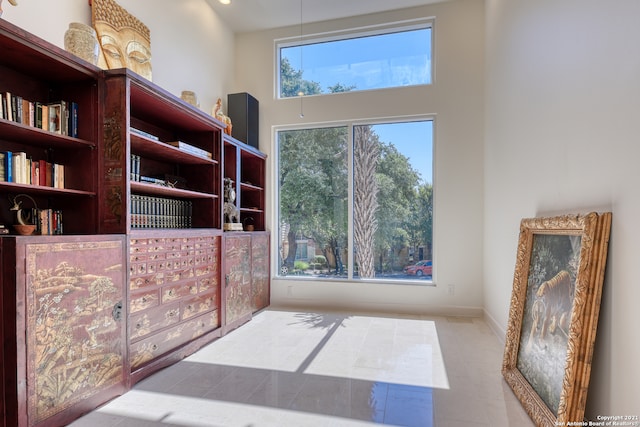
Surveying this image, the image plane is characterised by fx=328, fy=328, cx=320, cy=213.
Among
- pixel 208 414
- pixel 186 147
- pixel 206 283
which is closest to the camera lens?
pixel 208 414

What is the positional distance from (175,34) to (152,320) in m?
2.98

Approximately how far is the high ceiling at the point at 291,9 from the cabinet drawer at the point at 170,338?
3.67 m

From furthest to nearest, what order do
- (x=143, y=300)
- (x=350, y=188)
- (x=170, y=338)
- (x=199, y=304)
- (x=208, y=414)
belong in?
1. (x=350, y=188)
2. (x=199, y=304)
3. (x=170, y=338)
4. (x=143, y=300)
5. (x=208, y=414)

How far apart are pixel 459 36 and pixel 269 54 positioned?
249 cm

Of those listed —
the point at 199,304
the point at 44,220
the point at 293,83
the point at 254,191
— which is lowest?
the point at 199,304

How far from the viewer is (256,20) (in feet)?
14.4

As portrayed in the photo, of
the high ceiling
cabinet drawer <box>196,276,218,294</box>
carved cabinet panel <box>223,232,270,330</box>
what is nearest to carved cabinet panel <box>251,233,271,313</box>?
carved cabinet panel <box>223,232,270,330</box>

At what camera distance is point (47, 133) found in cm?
193

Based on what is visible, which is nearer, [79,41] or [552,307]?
[552,307]

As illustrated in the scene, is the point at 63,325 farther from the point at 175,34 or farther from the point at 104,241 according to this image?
the point at 175,34

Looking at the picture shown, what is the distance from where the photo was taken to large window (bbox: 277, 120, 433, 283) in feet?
13.8

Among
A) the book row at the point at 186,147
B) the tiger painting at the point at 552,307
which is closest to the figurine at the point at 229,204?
the book row at the point at 186,147

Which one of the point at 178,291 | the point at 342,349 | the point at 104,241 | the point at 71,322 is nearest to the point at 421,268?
the point at 342,349

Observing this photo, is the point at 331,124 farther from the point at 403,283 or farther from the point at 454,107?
the point at 403,283
